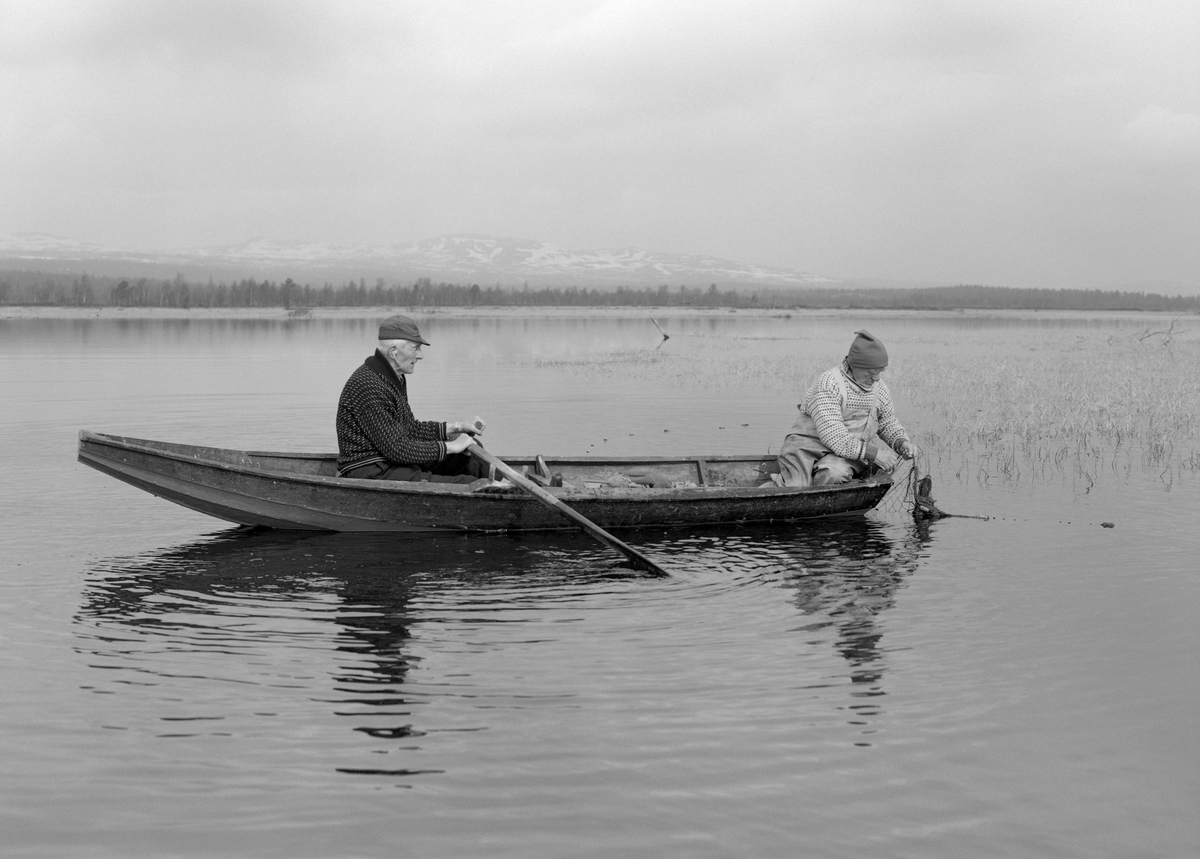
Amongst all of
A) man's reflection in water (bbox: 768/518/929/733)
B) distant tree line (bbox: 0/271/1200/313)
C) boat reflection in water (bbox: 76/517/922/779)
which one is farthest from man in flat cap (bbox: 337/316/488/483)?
distant tree line (bbox: 0/271/1200/313)

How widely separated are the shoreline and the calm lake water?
78152 millimetres

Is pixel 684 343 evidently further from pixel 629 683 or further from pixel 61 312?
pixel 61 312

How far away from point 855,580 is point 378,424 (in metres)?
4.73

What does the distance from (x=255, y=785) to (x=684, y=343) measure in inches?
1785

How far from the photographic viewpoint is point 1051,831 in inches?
202

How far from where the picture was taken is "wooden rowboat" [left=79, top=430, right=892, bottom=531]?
10727 millimetres

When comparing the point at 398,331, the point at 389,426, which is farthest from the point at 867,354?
the point at 389,426

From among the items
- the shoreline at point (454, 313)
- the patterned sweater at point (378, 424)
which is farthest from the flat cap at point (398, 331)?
the shoreline at point (454, 313)

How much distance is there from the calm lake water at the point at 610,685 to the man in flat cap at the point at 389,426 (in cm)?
78

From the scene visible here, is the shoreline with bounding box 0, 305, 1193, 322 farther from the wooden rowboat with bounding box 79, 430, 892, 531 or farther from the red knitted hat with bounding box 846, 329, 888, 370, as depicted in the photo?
the red knitted hat with bounding box 846, 329, 888, 370

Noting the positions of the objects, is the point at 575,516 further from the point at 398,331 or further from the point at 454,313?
the point at 454,313

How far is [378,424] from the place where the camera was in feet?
36.2

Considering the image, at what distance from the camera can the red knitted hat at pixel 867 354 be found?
1187 cm

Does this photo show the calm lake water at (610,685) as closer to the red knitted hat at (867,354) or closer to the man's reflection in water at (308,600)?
the man's reflection in water at (308,600)
